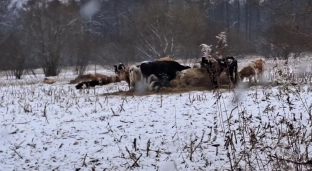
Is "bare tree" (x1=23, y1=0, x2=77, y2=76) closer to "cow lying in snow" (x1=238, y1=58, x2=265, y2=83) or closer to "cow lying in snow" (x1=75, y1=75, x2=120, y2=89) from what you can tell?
"cow lying in snow" (x1=75, y1=75, x2=120, y2=89)

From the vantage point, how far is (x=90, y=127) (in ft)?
22.1

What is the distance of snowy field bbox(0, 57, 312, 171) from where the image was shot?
530cm

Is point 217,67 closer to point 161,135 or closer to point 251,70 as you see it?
point 161,135

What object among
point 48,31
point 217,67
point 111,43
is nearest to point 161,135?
point 217,67

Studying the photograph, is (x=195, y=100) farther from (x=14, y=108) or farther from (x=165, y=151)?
(x=14, y=108)

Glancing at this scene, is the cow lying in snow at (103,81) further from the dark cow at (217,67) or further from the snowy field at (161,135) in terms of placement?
the snowy field at (161,135)

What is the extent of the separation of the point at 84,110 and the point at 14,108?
1.82 metres

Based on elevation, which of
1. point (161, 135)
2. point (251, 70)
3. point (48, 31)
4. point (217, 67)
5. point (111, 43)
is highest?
point (111, 43)

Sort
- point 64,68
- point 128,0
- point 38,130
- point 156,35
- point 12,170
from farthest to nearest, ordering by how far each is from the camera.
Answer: point 128,0, point 64,68, point 156,35, point 38,130, point 12,170

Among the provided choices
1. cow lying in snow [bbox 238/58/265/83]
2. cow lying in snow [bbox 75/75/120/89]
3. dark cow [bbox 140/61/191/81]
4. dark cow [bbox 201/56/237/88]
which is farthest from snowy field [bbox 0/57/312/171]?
cow lying in snow [bbox 75/75/120/89]

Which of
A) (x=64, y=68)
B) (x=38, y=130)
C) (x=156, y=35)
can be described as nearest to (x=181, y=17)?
(x=156, y=35)

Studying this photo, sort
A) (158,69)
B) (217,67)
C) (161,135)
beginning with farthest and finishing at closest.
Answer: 1. (158,69)
2. (161,135)
3. (217,67)

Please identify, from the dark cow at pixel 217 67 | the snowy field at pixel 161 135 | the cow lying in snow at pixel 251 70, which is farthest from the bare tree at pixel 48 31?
the snowy field at pixel 161 135

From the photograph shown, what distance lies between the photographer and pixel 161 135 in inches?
249
